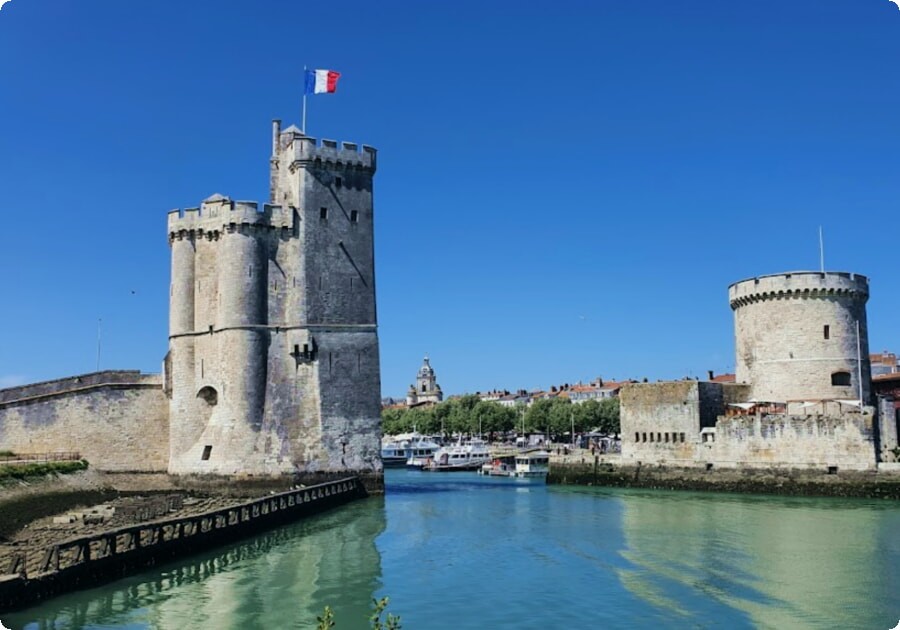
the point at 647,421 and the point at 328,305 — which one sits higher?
the point at 328,305

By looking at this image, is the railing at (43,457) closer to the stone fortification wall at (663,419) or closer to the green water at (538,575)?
the green water at (538,575)

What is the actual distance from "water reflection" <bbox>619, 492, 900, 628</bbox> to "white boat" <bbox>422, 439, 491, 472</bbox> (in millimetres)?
37565

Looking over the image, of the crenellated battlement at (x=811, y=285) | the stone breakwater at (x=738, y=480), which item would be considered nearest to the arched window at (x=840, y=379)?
the crenellated battlement at (x=811, y=285)

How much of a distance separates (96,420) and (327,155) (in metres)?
14.5

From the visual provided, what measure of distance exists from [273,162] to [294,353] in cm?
941

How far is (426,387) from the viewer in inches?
7121

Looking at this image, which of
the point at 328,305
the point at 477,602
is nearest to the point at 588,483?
the point at 328,305

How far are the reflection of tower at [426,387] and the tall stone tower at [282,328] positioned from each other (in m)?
135

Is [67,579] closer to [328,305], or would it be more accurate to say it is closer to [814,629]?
[814,629]

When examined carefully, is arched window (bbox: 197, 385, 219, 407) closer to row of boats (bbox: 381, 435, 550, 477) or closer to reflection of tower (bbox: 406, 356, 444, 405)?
row of boats (bbox: 381, 435, 550, 477)

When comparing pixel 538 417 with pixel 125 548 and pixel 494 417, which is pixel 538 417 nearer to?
pixel 494 417

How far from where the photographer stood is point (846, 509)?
106 feet

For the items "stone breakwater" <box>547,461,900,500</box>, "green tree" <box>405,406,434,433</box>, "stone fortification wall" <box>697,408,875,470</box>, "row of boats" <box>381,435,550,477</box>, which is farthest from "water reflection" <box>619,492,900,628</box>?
"green tree" <box>405,406,434,433</box>

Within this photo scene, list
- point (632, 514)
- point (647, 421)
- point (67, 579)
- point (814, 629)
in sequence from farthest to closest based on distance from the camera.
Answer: point (647, 421), point (632, 514), point (67, 579), point (814, 629)
